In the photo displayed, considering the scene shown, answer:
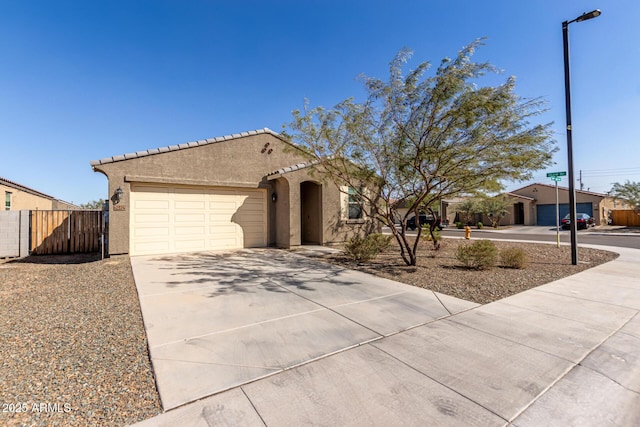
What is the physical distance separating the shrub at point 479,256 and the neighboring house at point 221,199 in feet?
15.1

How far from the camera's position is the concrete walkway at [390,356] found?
2.36 m

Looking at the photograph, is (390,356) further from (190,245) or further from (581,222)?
(581,222)

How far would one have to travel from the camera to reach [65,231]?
11.3 m

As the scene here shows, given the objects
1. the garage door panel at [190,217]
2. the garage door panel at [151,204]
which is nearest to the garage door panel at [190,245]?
the garage door panel at [190,217]

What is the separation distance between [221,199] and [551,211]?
36711mm

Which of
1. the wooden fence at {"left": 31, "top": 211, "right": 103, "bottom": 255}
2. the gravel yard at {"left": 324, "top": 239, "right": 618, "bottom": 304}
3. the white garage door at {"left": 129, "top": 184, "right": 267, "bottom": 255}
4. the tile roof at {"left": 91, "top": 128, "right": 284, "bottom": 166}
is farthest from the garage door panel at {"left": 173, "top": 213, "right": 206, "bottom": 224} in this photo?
the gravel yard at {"left": 324, "top": 239, "right": 618, "bottom": 304}

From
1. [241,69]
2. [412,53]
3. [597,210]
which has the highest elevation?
[241,69]

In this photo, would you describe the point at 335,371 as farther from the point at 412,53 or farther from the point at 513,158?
the point at 412,53

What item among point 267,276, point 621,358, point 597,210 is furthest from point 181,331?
point 597,210

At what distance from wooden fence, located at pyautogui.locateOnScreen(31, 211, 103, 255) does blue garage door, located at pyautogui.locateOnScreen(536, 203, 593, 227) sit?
133 feet

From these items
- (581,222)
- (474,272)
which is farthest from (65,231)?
(581,222)

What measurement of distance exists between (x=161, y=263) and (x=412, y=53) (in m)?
9.26

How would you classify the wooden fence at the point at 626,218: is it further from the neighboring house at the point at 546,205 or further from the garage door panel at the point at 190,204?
the garage door panel at the point at 190,204

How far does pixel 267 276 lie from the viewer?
7.31 m
